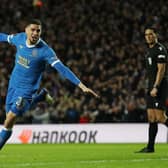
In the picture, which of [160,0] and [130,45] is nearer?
[130,45]

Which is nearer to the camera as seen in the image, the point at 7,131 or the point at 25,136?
the point at 7,131

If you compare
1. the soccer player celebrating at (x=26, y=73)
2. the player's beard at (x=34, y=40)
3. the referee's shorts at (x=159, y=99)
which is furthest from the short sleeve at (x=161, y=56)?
the player's beard at (x=34, y=40)

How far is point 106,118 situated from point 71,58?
4.46m

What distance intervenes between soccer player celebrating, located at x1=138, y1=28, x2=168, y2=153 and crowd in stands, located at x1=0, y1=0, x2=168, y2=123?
680cm

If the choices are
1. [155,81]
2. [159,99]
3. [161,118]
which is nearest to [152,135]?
[161,118]

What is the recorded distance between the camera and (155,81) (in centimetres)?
1231

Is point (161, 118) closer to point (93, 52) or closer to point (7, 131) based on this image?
point (7, 131)

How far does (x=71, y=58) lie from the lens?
24.8 metres

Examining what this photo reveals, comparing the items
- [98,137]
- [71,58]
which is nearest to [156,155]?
[98,137]

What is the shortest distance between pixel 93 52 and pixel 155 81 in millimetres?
12375

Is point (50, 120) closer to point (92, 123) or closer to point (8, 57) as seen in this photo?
point (92, 123)

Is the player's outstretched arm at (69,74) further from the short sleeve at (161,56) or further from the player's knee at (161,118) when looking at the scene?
the player's knee at (161,118)

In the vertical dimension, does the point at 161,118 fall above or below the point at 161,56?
below

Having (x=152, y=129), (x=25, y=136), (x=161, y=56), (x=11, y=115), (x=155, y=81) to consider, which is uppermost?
(x=161, y=56)
